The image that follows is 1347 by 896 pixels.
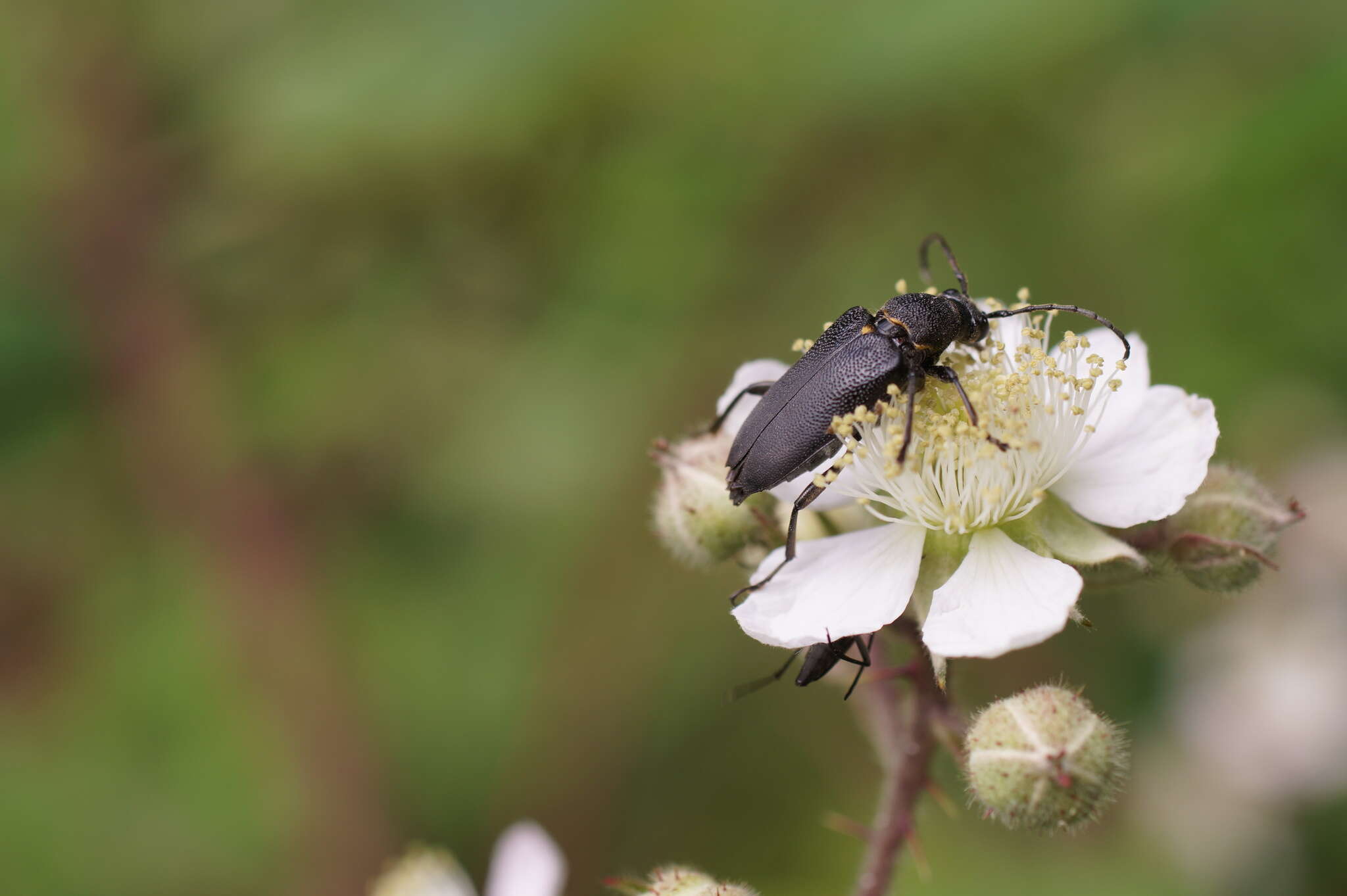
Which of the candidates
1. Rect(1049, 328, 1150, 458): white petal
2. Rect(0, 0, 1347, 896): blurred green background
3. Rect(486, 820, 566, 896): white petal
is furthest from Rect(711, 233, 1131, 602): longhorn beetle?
Rect(0, 0, 1347, 896): blurred green background

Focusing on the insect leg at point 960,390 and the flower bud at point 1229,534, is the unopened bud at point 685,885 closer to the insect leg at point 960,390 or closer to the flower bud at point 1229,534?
the insect leg at point 960,390

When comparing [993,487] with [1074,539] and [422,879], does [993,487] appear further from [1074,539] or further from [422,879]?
[422,879]

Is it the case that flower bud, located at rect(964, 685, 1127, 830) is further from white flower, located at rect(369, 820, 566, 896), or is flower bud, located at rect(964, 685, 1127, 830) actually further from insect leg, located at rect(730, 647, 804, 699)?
white flower, located at rect(369, 820, 566, 896)

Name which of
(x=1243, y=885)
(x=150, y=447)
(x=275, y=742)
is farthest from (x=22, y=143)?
(x=1243, y=885)

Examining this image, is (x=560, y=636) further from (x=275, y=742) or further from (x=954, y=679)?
(x=954, y=679)

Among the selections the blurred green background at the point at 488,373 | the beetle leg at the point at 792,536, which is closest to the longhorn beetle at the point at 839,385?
the beetle leg at the point at 792,536

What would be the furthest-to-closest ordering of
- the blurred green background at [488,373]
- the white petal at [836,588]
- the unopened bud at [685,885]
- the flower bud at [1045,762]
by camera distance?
the blurred green background at [488,373] < the white petal at [836,588] < the unopened bud at [685,885] < the flower bud at [1045,762]

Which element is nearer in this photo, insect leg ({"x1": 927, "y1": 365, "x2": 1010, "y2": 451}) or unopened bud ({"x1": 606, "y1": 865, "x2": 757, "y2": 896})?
unopened bud ({"x1": 606, "y1": 865, "x2": 757, "y2": 896})
